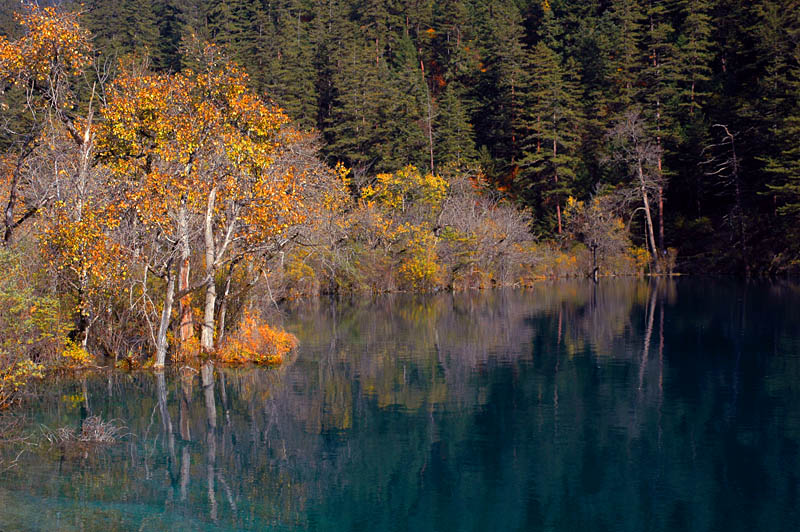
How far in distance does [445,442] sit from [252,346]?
1113cm

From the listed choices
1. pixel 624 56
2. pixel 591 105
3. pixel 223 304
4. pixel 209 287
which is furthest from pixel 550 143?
pixel 209 287

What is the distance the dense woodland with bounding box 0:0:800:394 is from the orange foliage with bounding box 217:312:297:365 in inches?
4.5

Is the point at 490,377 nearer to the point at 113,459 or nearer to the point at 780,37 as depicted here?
the point at 113,459

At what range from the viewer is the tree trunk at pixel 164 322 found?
A: 918 inches

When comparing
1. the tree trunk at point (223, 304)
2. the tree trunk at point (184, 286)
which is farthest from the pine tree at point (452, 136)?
the tree trunk at point (184, 286)

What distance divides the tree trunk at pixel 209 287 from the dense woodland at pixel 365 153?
0.10 meters

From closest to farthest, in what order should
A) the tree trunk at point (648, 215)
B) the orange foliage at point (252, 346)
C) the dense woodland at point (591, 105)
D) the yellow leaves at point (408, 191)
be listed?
the orange foliage at point (252, 346) → the yellow leaves at point (408, 191) → the dense woodland at point (591, 105) → the tree trunk at point (648, 215)

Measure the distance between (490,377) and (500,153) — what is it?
5866 cm

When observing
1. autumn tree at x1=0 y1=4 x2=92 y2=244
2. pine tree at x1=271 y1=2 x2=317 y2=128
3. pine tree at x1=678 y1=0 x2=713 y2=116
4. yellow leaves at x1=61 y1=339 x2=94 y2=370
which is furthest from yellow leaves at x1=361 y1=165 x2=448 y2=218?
yellow leaves at x1=61 y1=339 x2=94 y2=370

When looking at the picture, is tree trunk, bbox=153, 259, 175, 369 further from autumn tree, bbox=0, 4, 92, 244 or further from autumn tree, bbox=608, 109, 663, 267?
autumn tree, bbox=608, 109, 663, 267

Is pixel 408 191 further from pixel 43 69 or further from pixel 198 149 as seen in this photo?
pixel 43 69

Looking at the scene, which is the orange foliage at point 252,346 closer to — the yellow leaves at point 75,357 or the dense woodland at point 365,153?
the dense woodland at point 365,153

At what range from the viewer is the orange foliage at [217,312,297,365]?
25.7 meters

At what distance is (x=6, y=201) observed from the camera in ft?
83.4
